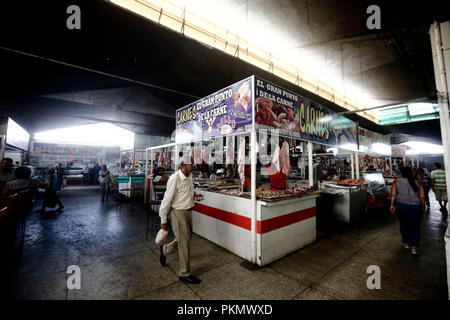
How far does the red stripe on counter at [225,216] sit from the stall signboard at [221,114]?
1.76 metres

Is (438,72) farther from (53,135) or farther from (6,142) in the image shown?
(53,135)

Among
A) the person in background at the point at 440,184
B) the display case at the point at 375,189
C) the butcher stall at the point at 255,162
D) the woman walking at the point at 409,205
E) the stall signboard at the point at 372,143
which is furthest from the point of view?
the stall signboard at the point at 372,143

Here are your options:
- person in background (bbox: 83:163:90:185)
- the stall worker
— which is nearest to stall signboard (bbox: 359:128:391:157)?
the stall worker

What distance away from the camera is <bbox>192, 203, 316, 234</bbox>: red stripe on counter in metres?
3.42

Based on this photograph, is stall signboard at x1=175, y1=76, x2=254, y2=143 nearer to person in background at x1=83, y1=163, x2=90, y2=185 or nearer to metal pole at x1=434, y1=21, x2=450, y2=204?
metal pole at x1=434, y1=21, x2=450, y2=204

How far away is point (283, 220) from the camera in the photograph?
376 cm

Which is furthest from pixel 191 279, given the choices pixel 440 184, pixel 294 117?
pixel 440 184

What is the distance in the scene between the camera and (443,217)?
670 centimetres

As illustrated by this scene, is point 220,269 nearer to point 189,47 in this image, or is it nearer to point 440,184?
point 189,47

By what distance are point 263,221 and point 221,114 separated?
8.02 feet

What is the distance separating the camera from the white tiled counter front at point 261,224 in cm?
343

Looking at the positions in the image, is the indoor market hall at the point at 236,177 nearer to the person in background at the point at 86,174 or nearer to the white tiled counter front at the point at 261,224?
the white tiled counter front at the point at 261,224

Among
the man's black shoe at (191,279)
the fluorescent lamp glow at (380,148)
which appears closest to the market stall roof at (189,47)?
the fluorescent lamp glow at (380,148)

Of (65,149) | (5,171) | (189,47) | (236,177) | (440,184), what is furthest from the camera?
(65,149)
